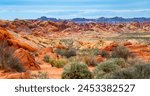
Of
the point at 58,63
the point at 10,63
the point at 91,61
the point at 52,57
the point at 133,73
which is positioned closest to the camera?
the point at 133,73

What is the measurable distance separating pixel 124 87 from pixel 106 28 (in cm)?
12728

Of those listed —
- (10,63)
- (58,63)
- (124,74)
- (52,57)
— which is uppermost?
(124,74)

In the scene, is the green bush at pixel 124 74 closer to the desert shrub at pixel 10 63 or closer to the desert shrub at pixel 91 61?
the desert shrub at pixel 10 63

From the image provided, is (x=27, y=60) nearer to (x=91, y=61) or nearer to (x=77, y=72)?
(x=91, y=61)

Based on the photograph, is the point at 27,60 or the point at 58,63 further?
the point at 58,63

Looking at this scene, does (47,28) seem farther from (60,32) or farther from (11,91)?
(11,91)

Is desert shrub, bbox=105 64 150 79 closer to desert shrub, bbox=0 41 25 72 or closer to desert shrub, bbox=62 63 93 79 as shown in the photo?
desert shrub, bbox=62 63 93 79

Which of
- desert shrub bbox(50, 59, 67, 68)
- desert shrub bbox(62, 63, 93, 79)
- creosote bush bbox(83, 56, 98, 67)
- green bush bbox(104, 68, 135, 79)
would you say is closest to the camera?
green bush bbox(104, 68, 135, 79)

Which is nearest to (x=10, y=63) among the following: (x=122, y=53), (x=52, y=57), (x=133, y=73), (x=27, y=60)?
(x=27, y=60)

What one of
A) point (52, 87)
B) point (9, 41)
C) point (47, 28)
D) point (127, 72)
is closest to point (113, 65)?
point (127, 72)

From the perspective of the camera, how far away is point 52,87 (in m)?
11.4

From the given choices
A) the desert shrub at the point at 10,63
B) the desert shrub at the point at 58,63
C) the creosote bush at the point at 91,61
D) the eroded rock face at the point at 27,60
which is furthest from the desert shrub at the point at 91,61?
the desert shrub at the point at 10,63

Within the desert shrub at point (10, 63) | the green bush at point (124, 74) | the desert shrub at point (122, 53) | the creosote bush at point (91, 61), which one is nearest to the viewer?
the green bush at point (124, 74)

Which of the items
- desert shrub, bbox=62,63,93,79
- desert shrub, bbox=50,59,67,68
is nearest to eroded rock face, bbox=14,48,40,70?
desert shrub, bbox=50,59,67,68
